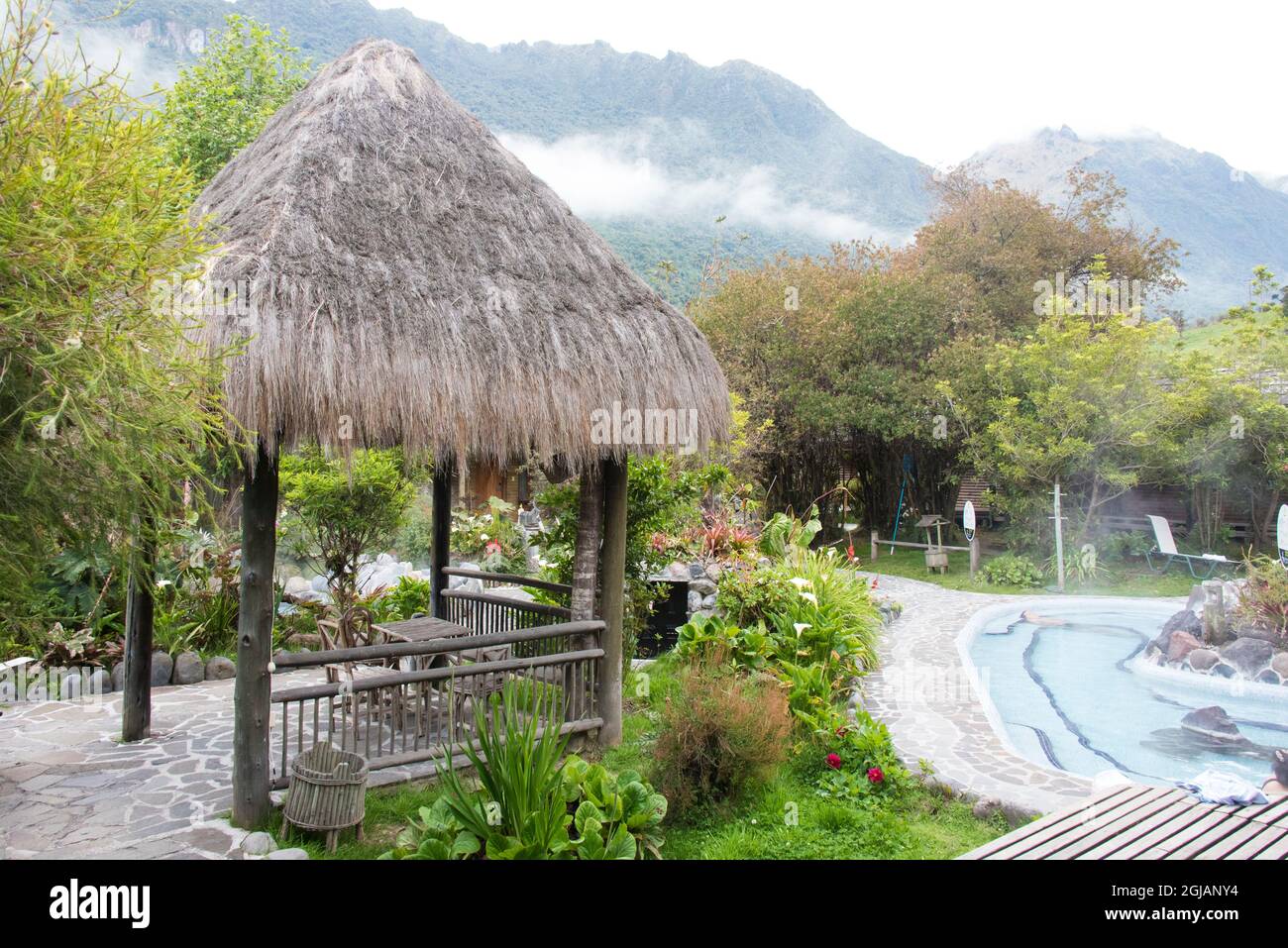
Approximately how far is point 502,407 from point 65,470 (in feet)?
7.27

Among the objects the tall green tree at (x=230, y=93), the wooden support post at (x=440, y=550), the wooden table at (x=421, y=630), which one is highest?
the tall green tree at (x=230, y=93)

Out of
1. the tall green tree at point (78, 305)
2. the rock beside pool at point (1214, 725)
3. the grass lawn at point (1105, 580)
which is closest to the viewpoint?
the tall green tree at point (78, 305)

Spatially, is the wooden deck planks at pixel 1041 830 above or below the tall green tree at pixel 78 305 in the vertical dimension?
below

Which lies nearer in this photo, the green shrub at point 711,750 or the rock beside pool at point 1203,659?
the green shrub at point 711,750

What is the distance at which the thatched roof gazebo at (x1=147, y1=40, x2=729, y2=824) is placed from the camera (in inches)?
153

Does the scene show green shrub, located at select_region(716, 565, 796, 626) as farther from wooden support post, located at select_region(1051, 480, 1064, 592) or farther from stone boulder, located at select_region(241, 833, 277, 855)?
wooden support post, located at select_region(1051, 480, 1064, 592)

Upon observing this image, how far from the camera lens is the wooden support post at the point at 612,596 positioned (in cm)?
531

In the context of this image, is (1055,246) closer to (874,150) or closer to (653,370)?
(653,370)

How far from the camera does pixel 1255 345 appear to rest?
1458 centimetres

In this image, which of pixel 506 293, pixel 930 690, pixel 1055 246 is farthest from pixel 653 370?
pixel 1055 246

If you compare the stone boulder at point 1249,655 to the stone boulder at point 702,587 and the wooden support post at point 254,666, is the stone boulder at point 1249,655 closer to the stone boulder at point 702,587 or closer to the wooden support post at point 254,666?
the stone boulder at point 702,587

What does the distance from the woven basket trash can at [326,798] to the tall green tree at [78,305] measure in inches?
65.8

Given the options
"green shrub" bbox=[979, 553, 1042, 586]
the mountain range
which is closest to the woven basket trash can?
"green shrub" bbox=[979, 553, 1042, 586]

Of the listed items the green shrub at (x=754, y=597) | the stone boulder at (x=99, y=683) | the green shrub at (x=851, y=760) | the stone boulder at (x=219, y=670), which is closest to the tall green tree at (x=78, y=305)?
the green shrub at (x=851, y=760)
